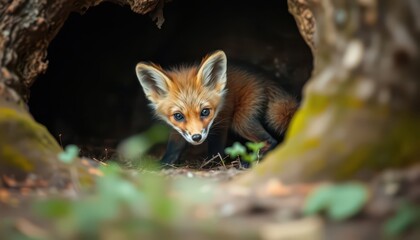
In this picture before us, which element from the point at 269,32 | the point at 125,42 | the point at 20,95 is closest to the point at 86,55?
the point at 125,42

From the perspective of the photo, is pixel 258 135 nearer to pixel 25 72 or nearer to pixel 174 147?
pixel 174 147

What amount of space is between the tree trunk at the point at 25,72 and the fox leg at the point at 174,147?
55.8 inches

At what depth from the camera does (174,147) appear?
21.5ft

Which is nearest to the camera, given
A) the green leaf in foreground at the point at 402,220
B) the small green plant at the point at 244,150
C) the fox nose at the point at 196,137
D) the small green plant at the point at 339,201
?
the green leaf in foreground at the point at 402,220

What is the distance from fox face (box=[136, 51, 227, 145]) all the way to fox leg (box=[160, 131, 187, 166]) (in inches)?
8.2

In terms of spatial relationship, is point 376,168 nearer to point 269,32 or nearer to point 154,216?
point 154,216

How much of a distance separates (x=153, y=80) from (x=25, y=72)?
1.62m

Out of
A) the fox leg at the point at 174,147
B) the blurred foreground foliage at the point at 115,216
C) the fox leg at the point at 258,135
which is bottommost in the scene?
the fox leg at the point at 174,147

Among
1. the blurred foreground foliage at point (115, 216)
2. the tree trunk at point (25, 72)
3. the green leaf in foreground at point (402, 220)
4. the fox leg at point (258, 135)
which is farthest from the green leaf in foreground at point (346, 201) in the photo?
the fox leg at point (258, 135)

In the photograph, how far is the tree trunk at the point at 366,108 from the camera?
3.03 meters

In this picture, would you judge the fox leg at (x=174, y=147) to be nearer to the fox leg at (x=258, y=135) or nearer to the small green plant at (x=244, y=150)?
the fox leg at (x=258, y=135)

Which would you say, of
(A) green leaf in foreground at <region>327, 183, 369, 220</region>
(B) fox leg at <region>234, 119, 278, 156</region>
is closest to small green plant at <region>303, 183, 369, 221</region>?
(A) green leaf in foreground at <region>327, 183, 369, 220</region>

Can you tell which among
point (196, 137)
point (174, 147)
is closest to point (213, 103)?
point (196, 137)

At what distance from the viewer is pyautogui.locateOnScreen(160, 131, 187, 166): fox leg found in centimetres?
651
